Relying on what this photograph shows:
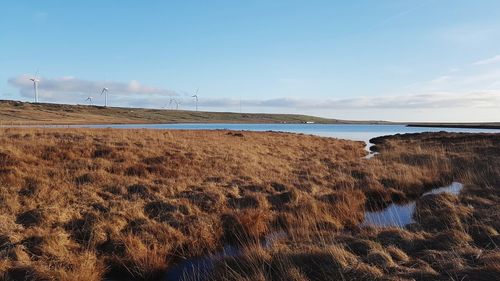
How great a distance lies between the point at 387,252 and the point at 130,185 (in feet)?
32.6

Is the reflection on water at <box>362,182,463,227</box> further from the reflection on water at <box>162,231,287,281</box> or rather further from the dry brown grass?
the reflection on water at <box>162,231,287,281</box>

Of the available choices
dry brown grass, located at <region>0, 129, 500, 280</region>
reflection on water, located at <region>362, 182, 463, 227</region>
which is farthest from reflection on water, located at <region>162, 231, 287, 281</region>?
reflection on water, located at <region>362, 182, 463, 227</region>

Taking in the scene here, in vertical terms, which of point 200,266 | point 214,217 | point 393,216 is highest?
point 214,217

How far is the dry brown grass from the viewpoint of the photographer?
8586mm

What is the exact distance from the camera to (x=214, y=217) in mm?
12703

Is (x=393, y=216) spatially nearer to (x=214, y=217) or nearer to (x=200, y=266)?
(x=214, y=217)

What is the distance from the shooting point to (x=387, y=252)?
8.95m

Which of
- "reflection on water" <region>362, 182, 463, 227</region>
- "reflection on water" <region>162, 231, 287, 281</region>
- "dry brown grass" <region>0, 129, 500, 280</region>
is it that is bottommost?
"reflection on water" <region>162, 231, 287, 281</region>

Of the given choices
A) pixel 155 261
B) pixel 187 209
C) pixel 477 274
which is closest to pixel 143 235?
pixel 155 261

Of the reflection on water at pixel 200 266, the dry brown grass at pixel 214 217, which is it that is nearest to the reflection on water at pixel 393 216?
the dry brown grass at pixel 214 217

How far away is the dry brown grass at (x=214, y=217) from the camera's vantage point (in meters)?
8.59

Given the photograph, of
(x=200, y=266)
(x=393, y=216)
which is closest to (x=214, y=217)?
(x=200, y=266)

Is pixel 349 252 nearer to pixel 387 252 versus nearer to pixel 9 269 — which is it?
pixel 387 252

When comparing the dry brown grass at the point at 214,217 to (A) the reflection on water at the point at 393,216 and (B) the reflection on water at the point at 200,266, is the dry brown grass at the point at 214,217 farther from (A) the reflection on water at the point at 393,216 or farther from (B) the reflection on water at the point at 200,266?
(A) the reflection on water at the point at 393,216
